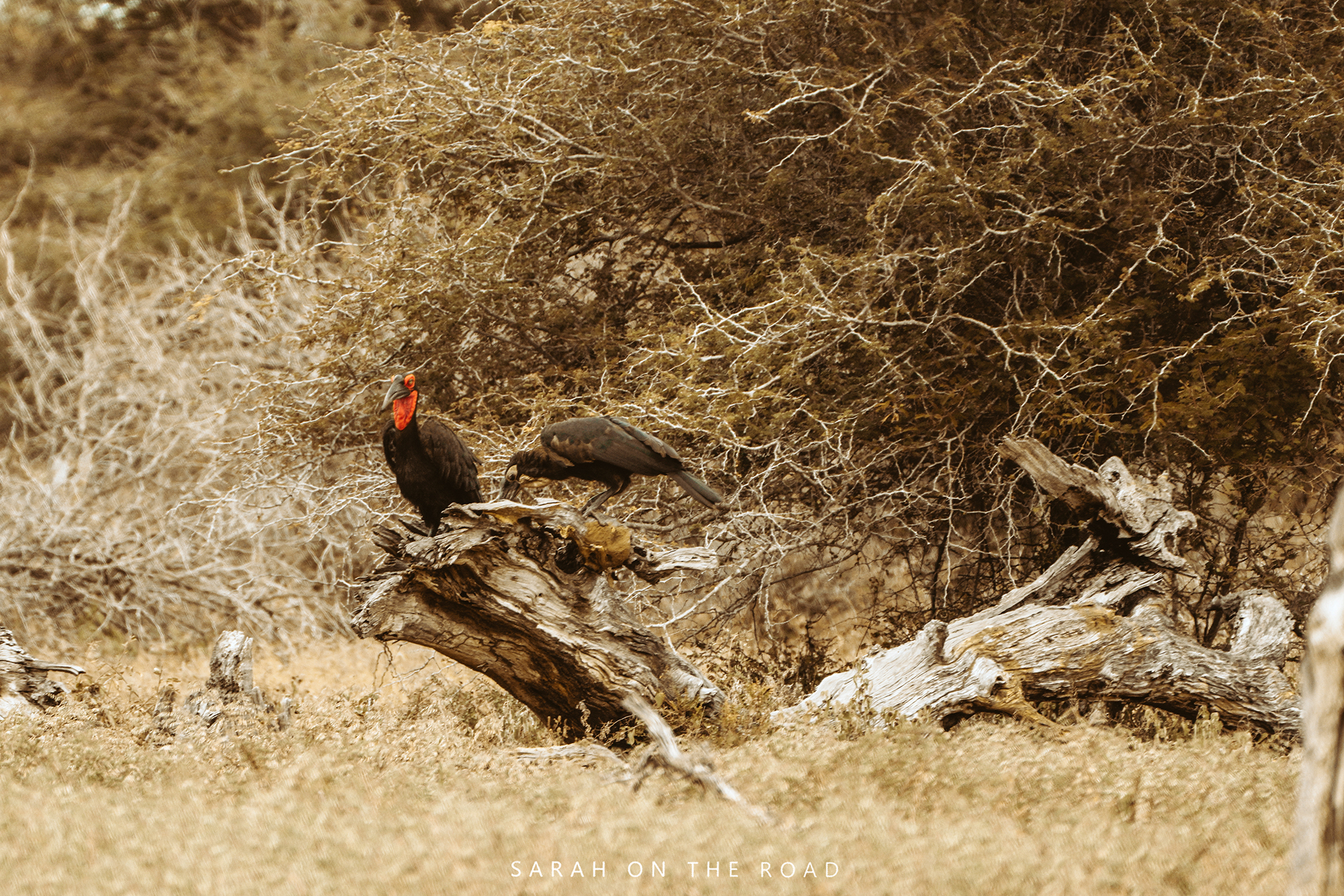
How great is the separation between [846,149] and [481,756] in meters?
4.41

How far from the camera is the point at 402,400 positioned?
5.72 metres

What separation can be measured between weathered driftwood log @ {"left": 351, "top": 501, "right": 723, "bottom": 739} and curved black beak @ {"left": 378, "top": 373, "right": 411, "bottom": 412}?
641 millimetres

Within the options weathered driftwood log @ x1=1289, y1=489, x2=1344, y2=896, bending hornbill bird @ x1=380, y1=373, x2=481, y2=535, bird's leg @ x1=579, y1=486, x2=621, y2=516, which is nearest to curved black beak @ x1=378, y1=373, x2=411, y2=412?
bending hornbill bird @ x1=380, y1=373, x2=481, y2=535

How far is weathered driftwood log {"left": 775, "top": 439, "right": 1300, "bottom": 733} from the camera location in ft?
19.0

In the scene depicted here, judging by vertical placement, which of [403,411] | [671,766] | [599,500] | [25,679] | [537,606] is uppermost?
[403,411]

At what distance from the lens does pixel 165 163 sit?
17109mm

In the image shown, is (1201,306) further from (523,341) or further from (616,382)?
(523,341)

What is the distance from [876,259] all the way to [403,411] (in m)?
3.29

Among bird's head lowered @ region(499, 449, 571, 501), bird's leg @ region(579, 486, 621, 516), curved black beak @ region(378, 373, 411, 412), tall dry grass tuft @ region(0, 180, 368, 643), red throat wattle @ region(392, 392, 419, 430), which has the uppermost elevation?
curved black beak @ region(378, 373, 411, 412)

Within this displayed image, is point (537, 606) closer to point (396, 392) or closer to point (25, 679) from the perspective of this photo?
point (396, 392)

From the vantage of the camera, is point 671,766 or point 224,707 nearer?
point 671,766

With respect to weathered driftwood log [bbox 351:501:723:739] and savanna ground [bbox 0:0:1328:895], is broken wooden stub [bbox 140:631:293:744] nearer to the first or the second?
savanna ground [bbox 0:0:1328:895]

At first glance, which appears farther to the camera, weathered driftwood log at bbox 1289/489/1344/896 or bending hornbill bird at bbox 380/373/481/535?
bending hornbill bird at bbox 380/373/481/535

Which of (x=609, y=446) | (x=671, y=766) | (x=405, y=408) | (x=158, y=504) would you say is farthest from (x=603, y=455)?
(x=158, y=504)
